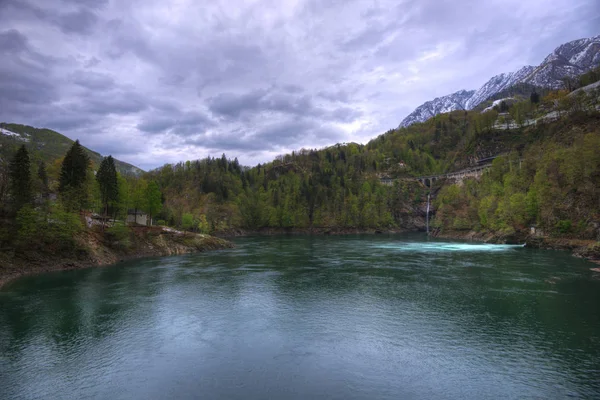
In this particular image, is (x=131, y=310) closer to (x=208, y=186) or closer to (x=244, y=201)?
(x=244, y=201)

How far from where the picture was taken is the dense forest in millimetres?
53594

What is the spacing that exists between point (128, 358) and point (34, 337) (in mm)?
8423

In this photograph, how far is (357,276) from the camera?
43.9m

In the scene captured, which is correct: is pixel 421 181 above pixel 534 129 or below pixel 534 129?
below

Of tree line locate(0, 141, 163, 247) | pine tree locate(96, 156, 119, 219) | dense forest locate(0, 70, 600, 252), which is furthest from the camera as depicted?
pine tree locate(96, 156, 119, 219)

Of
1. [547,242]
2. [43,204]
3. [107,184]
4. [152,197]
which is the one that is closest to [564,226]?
[547,242]

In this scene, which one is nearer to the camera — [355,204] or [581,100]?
[581,100]

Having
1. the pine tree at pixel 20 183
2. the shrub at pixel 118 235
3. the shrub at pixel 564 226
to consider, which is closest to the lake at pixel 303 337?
the pine tree at pixel 20 183

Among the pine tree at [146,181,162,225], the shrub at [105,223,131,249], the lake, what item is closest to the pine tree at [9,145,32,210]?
the lake

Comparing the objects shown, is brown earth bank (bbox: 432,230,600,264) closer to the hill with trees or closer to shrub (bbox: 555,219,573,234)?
the hill with trees

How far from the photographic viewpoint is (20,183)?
4791cm

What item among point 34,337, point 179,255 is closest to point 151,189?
point 179,255

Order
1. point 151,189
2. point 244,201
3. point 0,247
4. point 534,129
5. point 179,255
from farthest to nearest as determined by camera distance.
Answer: point 244,201
point 534,129
point 151,189
point 179,255
point 0,247

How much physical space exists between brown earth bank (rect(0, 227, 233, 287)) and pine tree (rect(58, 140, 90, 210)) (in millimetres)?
6071
